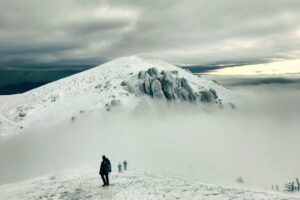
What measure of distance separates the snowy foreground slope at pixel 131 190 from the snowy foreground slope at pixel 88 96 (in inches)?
3493

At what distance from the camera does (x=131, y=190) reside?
3216 centimetres

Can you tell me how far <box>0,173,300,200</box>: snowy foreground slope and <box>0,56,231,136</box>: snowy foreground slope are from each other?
88712 mm

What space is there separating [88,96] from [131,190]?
114m

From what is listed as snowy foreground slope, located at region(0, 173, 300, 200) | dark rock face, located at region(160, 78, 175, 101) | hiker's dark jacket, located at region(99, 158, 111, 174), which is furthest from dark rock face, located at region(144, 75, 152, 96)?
hiker's dark jacket, located at region(99, 158, 111, 174)

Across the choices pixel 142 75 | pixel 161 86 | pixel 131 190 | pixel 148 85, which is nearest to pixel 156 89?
pixel 161 86

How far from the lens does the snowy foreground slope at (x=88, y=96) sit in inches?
5217

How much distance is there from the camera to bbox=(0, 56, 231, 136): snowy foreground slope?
132500 mm

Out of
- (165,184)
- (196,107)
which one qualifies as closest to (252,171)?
(196,107)

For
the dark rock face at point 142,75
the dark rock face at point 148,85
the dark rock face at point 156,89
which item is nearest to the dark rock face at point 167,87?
the dark rock face at point 156,89

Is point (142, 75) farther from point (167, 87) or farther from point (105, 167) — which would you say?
point (105, 167)

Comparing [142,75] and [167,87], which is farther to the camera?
[142,75]

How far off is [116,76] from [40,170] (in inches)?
3152

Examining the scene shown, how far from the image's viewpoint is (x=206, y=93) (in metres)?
166

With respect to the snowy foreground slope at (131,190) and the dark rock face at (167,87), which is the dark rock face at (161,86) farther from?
the snowy foreground slope at (131,190)
